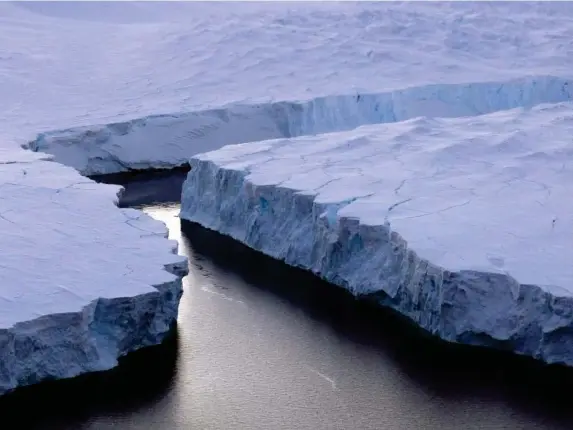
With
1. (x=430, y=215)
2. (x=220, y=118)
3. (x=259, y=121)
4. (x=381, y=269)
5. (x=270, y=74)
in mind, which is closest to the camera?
(x=381, y=269)

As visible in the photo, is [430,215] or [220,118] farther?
[220,118]

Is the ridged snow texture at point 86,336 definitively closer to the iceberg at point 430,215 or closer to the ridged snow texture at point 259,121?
the iceberg at point 430,215

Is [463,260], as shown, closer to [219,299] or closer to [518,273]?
[518,273]

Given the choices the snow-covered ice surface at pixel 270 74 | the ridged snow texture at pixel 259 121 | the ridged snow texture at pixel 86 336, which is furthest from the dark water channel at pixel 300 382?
the snow-covered ice surface at pixel 270 74

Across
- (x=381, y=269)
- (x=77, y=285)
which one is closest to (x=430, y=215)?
(x=381, y=269)

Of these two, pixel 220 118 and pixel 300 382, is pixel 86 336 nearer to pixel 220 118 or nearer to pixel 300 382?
pixel 300 382

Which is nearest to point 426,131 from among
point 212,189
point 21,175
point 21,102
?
point 212,189
